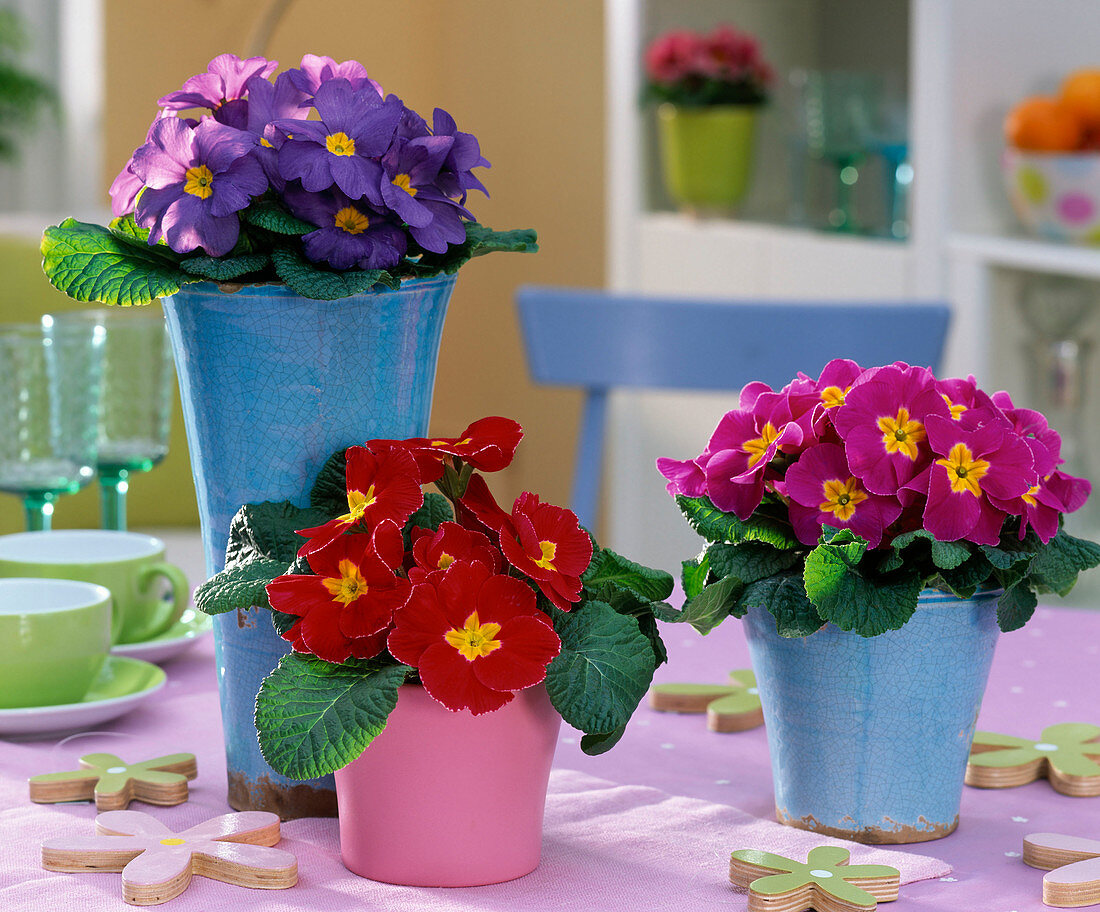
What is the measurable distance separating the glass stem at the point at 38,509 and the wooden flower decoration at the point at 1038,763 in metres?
0.60

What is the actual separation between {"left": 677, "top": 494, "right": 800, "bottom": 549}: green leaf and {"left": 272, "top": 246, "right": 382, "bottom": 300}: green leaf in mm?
154

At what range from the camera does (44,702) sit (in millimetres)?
735

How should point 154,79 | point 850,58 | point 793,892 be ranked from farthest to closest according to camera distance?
point 154,79
point 850,58
point 793,892

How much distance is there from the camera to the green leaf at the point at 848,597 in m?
0.53

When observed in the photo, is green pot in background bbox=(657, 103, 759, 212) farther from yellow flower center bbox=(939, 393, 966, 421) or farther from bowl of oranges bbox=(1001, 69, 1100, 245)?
yellow flower center bbox=(939, 393, 966, 421)

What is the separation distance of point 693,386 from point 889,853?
112 cm

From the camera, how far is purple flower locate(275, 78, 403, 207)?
539 millimetres

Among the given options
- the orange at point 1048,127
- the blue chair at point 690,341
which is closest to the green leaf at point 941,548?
the blue chair at point 690,341

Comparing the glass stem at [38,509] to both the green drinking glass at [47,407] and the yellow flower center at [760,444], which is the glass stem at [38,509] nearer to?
the green drinking glass at [47,407]

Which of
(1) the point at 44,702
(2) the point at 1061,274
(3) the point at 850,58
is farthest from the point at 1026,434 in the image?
(3) the point at 850,58

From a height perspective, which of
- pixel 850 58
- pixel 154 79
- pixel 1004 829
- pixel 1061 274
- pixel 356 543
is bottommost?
pixel 1004 829

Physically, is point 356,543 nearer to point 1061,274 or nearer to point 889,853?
point 889,853

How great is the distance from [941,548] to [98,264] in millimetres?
345

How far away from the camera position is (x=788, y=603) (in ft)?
1.82
